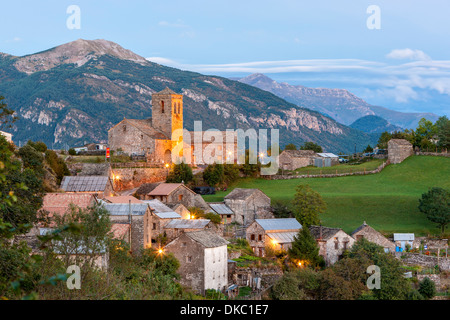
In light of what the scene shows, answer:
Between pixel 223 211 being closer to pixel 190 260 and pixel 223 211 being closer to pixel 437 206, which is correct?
pixel 190 260

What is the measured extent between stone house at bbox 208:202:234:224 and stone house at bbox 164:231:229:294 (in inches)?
632

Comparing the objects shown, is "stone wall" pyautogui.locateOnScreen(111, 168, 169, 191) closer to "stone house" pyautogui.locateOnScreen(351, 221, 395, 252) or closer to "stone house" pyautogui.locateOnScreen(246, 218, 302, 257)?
"stone house" pyautogui.locateOnScreen(246, 218, 302, 257)

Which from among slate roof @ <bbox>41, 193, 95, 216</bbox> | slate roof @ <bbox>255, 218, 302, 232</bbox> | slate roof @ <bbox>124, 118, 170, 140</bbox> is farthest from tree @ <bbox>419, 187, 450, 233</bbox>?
slate roof @ <bbox>124, 118, 170, 140</bbox>

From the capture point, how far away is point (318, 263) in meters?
50.3

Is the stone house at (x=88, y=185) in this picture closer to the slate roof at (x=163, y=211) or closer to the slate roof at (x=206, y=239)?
the slate roof at (x=163, y=211)

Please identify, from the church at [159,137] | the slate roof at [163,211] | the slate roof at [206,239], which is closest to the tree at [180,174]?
the church at [159,137]

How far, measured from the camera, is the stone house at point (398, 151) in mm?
86094

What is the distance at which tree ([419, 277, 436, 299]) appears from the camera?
43897 millimetres

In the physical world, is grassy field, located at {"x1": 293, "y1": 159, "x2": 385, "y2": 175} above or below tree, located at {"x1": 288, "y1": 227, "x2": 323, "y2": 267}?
above

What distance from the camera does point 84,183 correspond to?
199 feet

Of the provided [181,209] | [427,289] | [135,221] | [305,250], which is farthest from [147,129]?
[427,289]
